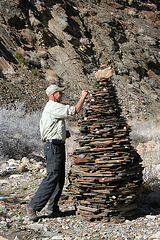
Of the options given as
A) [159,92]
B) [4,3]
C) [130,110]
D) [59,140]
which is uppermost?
[4,3]

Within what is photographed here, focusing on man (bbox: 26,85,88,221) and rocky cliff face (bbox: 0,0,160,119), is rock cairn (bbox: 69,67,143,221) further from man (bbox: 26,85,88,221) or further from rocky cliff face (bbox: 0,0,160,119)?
rocky cliff face (bbox: 0,0,160,119)

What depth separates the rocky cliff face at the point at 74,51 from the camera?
15523 millimetres

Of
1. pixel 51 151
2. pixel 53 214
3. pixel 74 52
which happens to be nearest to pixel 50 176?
pixel 51 151

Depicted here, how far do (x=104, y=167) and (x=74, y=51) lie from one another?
15408mm

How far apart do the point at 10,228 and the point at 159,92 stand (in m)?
18.0

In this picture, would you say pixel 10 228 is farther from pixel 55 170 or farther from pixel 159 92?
pixel 159 92

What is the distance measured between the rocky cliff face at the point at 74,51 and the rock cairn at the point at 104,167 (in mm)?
8984

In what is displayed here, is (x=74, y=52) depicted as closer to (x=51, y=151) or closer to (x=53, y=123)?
(x=53, y=123)

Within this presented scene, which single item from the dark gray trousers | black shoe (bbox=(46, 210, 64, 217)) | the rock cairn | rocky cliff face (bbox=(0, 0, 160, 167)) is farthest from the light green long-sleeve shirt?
rocky cliff face (bbox=(0, 0, 160, 167))

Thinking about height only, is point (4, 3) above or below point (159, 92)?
above

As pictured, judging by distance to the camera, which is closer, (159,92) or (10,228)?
(10,228)

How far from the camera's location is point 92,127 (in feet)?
13.9

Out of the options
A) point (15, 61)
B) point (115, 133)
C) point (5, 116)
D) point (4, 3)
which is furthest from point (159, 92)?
point (115, 133)

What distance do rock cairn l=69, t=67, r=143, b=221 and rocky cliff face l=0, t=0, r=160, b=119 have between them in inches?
354
